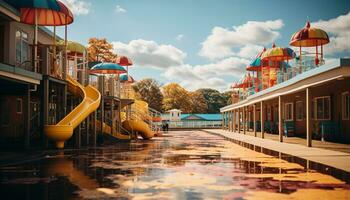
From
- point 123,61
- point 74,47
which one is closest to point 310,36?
point 74,47

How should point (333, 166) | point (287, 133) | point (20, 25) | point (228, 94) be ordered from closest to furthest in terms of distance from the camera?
point (333, 166), point (20, 25), point (287, 133), point (228, 94)

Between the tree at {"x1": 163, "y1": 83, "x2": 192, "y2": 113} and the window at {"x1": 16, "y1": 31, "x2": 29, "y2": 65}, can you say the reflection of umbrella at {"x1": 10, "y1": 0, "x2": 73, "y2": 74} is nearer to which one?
the window at {"x1": 16, "y1": 31, "x2": 29, "y2": 65}

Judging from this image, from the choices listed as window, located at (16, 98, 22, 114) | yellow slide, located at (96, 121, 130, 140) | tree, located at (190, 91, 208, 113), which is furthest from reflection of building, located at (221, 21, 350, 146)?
tree, located at (190, 91, 208, 113)

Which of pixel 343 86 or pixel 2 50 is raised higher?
pixel 2 50

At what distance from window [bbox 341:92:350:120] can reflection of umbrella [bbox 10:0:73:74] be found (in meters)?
15.2

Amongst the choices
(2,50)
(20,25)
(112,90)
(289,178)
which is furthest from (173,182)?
(112,90)

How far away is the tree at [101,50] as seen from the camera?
60403 mm

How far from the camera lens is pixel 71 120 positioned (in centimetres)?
1845

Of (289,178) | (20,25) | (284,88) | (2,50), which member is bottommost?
(289,178)

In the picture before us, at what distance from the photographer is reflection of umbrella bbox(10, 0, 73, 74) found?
17828mm

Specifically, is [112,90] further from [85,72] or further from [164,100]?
[164,100]

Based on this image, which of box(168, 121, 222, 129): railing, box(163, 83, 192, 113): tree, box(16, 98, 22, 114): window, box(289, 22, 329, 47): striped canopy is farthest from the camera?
A: box(163, 83, 192, 113): tree

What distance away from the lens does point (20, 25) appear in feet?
68.2

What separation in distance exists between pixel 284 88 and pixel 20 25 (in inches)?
587
